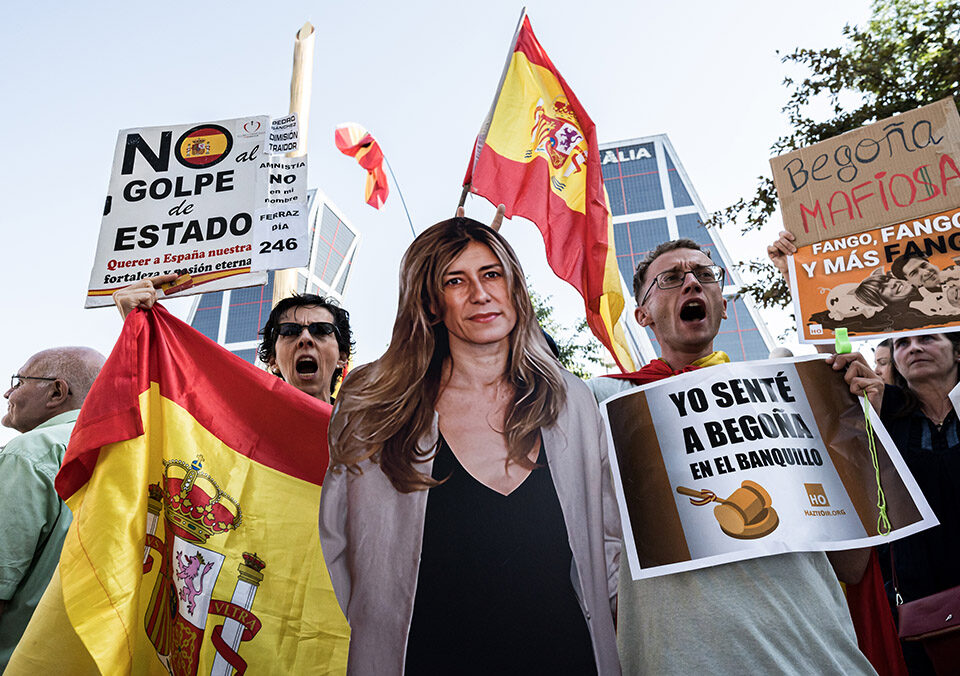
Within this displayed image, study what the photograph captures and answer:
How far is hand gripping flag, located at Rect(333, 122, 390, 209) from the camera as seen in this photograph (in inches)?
246

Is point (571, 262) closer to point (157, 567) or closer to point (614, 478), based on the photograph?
point (614, 478)

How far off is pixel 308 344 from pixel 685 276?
1.65 metres

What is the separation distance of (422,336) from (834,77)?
18.1ft

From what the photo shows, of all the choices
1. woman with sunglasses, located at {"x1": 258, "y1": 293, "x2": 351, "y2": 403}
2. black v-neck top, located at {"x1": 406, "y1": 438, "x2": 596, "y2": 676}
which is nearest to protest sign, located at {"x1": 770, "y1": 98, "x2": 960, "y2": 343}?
black v-neck top, located at {"x1": 406, "y1": 438, "x2": 596, "y2": 676}

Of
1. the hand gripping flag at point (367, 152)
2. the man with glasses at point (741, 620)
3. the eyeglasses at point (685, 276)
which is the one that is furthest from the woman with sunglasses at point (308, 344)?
the hand gripping flag at point (367, 152)

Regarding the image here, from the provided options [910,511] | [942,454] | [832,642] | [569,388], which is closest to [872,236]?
[942,454]

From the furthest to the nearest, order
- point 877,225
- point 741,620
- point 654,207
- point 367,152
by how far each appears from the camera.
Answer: point 654,207 → point 367,152 → point 877,225 → point 741,620

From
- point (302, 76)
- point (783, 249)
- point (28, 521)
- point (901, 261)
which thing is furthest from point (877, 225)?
point (302, 76)

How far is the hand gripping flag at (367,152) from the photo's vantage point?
20.5 feet

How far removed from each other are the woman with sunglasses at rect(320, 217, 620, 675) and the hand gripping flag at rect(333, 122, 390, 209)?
4.26 meters

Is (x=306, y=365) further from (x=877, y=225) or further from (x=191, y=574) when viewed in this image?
(x=877, y=225)

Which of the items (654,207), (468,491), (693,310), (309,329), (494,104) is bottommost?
(468,491)

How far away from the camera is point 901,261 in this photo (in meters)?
2.33

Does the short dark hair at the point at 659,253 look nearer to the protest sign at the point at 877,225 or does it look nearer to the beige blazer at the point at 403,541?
the protest sign at the point at 877,225
